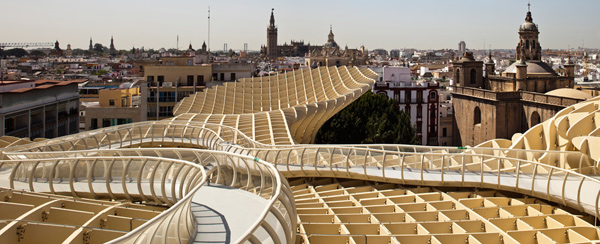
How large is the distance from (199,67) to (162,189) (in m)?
44.4

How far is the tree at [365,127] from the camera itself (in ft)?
133

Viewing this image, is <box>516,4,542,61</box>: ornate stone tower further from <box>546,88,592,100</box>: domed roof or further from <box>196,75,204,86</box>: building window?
<box>196,75,204,86</box>: building window

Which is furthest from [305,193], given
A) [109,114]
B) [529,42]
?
[529,42]

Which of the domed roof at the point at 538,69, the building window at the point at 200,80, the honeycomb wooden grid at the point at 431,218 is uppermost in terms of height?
the domed roof at the point at 538,69

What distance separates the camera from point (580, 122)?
58.5 feet

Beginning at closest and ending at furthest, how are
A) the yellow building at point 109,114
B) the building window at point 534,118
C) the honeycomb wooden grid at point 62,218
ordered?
Result: 1. the honeycomb wooden grid at point 62,218
2. the yellow building at point 109,114
3. the building window at point 534,118

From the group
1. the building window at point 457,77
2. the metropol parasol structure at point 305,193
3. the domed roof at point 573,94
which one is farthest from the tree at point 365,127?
the building window at point 457,77

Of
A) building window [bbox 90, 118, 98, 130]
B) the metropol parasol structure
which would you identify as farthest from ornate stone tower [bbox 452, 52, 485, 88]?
the metropol parasol structure

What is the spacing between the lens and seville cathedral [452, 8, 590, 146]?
163ft

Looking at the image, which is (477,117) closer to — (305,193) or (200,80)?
(200,80)

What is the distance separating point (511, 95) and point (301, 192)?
129 feet

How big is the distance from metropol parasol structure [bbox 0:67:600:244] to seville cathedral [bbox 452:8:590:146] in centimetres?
3116

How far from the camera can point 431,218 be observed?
13.2 metres

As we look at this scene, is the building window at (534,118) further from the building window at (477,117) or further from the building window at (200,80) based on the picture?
the building window at (200,80)
